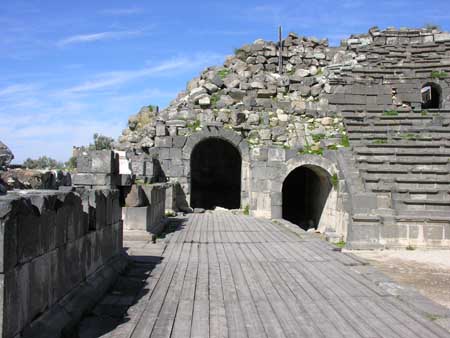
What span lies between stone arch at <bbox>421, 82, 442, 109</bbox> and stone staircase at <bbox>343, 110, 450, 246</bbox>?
2498 mm

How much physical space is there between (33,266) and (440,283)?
6044mm

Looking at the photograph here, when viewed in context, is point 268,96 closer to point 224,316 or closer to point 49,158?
point 224,316

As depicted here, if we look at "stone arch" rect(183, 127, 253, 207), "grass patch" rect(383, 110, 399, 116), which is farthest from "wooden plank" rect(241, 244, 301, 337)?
"grass patch" rect(383, 110, 399, 116)

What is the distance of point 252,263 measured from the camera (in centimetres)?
730

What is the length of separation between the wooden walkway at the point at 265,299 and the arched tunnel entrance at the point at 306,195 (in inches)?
268

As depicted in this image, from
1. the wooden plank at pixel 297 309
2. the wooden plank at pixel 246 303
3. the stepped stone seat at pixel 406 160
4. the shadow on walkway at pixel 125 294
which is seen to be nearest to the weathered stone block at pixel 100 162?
the shadow on walkway at pixel 125 294

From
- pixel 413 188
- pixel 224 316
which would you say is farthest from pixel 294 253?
pixel 413 188

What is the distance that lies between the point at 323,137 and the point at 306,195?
3745 millimetres

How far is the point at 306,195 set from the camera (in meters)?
18.4

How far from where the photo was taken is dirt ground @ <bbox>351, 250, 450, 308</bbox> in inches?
261

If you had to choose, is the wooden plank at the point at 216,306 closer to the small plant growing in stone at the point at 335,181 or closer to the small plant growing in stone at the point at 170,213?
the small plant growing in stone at the point at 170,213

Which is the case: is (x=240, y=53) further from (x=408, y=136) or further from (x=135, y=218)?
(x=135, y=218)

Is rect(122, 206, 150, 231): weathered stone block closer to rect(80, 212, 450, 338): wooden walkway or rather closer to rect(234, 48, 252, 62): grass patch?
rect(80, 212, 450, 338): wooden walkway

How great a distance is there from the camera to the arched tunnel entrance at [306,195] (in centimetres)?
1534
